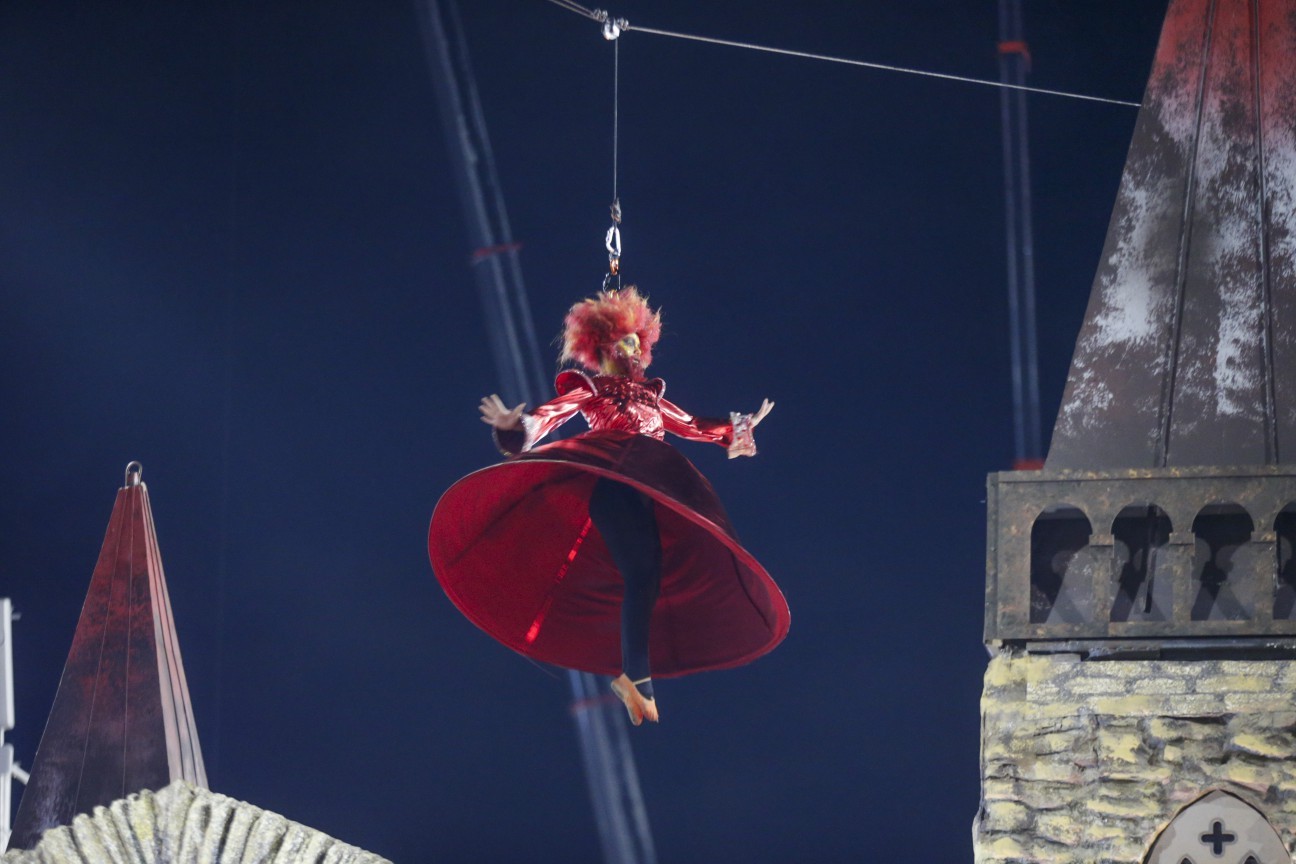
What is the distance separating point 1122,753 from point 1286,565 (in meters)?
0.97

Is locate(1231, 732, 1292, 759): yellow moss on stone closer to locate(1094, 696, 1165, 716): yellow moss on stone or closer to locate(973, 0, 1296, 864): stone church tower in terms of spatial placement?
locate(973, 0, 1296, 864): stone church tower

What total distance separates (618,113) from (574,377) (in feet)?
10.6

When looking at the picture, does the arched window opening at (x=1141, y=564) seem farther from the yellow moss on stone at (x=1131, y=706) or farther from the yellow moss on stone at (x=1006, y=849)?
the yellow moss on stone at (x=1006, y=849)

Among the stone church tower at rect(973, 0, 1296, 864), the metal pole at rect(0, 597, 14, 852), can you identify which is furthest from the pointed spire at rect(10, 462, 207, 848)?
the stone church tower at rect(973, 0, 1296, 864)

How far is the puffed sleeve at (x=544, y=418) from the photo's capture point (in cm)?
629

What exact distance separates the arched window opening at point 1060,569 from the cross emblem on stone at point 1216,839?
2.64ft

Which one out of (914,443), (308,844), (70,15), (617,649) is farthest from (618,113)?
(308,844)

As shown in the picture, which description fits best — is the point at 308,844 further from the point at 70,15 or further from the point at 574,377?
the point at 70,15

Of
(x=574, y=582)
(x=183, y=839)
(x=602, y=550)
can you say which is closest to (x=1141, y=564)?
(x=602, y=550)

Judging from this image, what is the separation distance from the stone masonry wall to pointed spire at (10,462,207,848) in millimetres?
3038

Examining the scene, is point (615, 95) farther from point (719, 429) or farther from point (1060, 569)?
point (1060, 569)

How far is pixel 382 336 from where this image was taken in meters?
9.33

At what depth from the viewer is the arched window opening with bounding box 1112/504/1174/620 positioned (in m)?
6.26

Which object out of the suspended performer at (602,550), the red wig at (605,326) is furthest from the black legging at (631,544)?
the red wig at (605,326)
